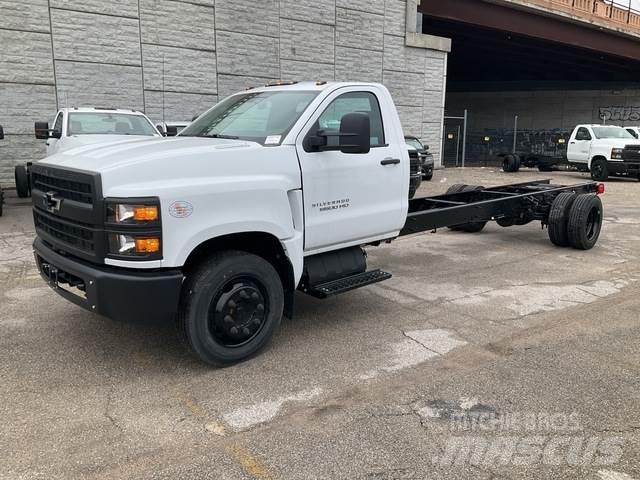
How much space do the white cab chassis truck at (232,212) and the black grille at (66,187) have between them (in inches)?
0.6

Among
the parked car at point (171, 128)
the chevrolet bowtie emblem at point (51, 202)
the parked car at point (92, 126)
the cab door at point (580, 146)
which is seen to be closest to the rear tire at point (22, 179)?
the parked car at point (92, 126)

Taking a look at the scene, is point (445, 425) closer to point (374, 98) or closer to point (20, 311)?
point (374, 98)

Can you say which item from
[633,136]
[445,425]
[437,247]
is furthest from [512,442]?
[633,136]

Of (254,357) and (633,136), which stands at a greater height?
(633,136)

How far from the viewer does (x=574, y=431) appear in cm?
345

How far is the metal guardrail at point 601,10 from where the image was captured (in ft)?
91.4

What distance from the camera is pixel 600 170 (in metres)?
21.2

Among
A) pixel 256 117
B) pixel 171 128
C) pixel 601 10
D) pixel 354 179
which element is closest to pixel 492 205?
pixel 354 179

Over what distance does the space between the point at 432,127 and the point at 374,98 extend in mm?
19859

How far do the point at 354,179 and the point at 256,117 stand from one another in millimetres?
1038

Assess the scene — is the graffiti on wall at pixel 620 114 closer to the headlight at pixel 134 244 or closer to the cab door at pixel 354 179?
the cab door at pixel 354 179

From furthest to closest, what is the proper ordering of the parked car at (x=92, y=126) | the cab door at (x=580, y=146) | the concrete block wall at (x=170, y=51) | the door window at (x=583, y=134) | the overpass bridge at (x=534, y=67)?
the overpass bridge at (x=534, y=67), the door window at (x=583, y=134), the cab door at (x=580, y=146), the concrete block wall at (x=170, y=51), the parked car at (x=92, y=126)

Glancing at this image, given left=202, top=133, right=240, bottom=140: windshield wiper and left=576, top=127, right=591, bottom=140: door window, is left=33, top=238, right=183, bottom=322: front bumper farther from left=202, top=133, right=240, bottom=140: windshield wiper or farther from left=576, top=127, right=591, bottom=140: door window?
left=576, top=127, right=591, bottom=140: door window

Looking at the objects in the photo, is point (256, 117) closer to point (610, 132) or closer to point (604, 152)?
point (604, 152)
